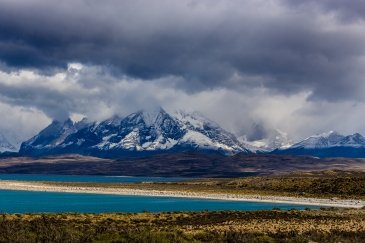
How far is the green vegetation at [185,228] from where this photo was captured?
3907 centimetres

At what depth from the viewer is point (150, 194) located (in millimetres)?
144750

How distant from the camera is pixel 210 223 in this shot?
53.7 m

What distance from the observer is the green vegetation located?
1538 inches

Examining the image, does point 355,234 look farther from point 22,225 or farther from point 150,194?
point 150,194

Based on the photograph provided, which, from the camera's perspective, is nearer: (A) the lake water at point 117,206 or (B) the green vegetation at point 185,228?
(B) the green vegetation at point 185,228

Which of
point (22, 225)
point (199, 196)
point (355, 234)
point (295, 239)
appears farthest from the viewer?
point (199, 196)

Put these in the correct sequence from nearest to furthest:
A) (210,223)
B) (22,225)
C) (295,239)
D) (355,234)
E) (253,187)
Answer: (295,239) < (355,234) < (22,225) < (210,223) < (253,187)

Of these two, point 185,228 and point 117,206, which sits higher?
point 185,228

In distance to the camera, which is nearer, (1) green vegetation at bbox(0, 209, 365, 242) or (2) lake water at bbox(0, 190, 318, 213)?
(1) green vegetation at bbox(0, 209, 365, 242)

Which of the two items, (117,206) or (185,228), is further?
(117,206)

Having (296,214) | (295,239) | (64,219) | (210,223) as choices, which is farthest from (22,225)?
(296,214)

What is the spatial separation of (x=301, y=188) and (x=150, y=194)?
4014 cm

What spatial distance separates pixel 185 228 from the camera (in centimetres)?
4866

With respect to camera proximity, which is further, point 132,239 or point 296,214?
point 296,214
